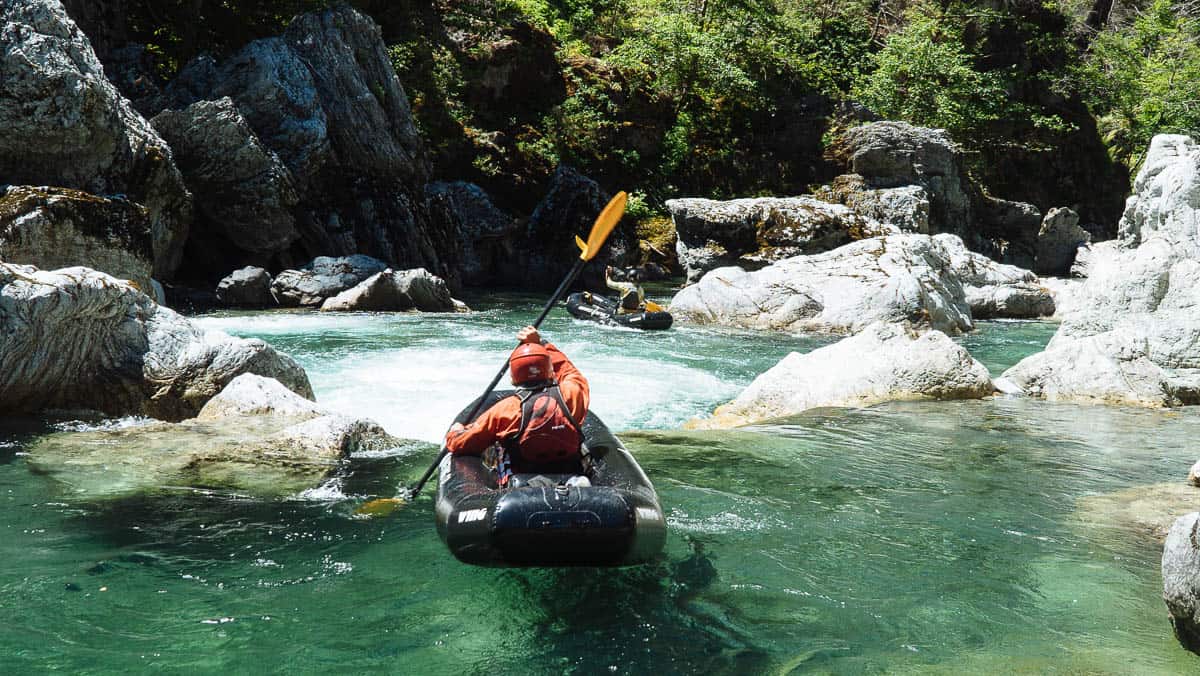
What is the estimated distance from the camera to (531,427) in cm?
412

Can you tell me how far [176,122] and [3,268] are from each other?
9932 millimetres

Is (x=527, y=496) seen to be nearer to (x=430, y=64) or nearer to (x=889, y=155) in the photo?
(x=889, y=155)

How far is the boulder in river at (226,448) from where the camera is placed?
15.8ft

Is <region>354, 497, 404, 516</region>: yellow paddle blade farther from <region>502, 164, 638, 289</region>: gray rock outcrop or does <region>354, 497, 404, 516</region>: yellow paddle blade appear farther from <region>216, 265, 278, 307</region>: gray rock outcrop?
<region>502, 164, 638, 289</region>: gray rock outcrop

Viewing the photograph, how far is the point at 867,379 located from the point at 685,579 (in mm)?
4846

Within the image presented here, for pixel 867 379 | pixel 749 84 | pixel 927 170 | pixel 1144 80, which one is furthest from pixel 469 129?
pixel 1144 80

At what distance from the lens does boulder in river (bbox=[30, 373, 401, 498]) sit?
483cm

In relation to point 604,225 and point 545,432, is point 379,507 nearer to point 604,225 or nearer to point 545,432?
point 545,432

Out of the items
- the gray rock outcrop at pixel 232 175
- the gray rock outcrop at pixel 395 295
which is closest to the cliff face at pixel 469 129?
the gray rock outcrop at pixel 232 175

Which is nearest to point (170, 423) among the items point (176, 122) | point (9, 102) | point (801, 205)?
point (9, 102)

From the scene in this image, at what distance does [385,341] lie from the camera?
11.4m

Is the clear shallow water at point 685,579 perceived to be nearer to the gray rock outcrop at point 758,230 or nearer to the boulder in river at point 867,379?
the boulder in river at point 867,379

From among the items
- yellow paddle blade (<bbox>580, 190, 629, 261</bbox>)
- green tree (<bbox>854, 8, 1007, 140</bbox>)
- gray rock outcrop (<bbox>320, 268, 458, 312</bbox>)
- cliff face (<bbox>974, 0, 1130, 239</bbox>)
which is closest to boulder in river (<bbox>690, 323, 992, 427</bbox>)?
yellow paddle blade (<bbox>580, 190, 629, 261</bbox>)

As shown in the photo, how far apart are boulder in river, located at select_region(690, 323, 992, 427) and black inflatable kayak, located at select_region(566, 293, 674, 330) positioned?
472 centimetres
